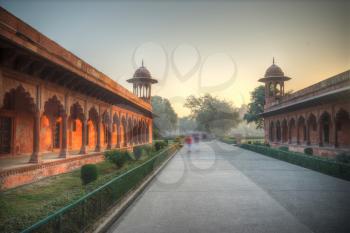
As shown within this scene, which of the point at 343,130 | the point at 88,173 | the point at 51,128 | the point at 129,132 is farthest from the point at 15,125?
the point at 343,130

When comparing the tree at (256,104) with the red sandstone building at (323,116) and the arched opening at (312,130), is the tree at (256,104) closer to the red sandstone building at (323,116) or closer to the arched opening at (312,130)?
the red sandstone building at (323,116)

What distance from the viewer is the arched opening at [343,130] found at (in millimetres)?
Answer: 18812

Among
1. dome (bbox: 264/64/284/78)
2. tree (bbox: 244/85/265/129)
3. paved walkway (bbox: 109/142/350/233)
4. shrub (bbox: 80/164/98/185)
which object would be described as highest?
dome (bbox: 264/64/284/78)

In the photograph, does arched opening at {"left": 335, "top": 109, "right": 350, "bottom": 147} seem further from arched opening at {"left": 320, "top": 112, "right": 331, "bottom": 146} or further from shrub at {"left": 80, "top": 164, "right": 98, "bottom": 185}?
shrub at {"left": 80, "top": 164, "right": 98, "bottom": 185}

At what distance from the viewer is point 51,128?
15695 mm

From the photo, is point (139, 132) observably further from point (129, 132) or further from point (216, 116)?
point (216, 116)

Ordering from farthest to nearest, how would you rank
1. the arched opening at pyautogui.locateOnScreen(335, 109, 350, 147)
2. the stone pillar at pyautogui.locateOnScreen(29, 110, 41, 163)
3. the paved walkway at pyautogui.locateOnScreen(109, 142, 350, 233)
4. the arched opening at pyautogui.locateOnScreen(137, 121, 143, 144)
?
the arched opening at pyautogui.locateOnScreen(137, 121, 143, 144) < the arched opening at pyautogui.locateOnScreen(335, 109, 350, 147) < the stone pillar at pyautogui.locateOnScreen(29, 110, 41, 163) < the paved walkway at pyautogui.locateOnScreen(109, 142, 350, 233)

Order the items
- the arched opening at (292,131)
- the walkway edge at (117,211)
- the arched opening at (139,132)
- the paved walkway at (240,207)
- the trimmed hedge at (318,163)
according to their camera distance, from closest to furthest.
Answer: the walkway edge at (117,211) → the paved walkway at (240,207) → the trimmed hedge at (318,163) → the arched opening at (292,131) → the arched opening at (139,132)

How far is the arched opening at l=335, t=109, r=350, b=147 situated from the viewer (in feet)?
61.7

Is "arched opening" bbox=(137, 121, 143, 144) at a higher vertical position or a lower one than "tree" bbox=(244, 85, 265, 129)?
lower

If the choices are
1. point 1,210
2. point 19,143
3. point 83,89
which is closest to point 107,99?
point 83,89

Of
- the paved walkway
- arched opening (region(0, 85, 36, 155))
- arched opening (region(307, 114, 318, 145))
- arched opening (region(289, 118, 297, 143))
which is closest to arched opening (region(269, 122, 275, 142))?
arched opening (region(289, 118, 297, 143))

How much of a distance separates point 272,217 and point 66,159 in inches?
370

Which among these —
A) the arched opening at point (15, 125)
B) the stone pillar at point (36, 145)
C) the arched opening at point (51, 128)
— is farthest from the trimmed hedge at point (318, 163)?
the arched opening at point (51, 128)
